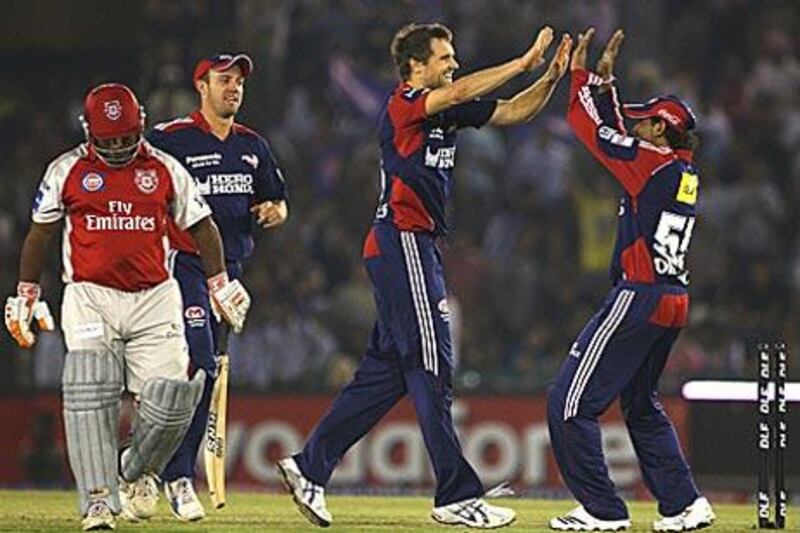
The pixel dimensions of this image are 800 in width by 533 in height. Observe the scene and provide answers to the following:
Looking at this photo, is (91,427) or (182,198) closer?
(91,427)

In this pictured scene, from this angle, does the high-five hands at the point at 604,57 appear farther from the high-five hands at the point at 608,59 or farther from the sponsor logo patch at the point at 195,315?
the sponsor logo patch at the point at 195,315

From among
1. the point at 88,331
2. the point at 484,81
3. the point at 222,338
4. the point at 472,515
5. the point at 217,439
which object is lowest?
the point at 472,515

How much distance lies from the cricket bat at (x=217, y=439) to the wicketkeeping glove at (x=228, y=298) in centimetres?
103

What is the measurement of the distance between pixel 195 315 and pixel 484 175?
7.70 metres

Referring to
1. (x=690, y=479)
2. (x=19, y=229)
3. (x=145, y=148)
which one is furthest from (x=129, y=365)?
(x=19, y=229)

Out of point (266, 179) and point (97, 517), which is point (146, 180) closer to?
point (97, 517)

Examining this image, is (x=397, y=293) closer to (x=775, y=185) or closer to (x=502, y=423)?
(x=502, y=423)

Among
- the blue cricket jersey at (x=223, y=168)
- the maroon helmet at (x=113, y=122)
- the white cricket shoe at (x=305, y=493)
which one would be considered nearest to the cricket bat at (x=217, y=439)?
the blue cricket jersey at (x=223, y=168)

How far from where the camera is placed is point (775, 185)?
60.6 feet

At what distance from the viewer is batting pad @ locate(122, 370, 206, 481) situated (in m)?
10.1

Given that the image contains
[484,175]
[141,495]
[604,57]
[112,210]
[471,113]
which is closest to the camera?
[112,210]

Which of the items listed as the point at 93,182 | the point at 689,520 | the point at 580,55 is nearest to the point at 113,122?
the point at 93,182

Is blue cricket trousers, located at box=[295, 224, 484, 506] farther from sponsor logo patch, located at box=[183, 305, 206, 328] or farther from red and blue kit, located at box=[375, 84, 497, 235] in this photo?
sponsor logo patch, located at box=[183, 305, 206, 328]

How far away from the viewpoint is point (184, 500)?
11086 millimetres
